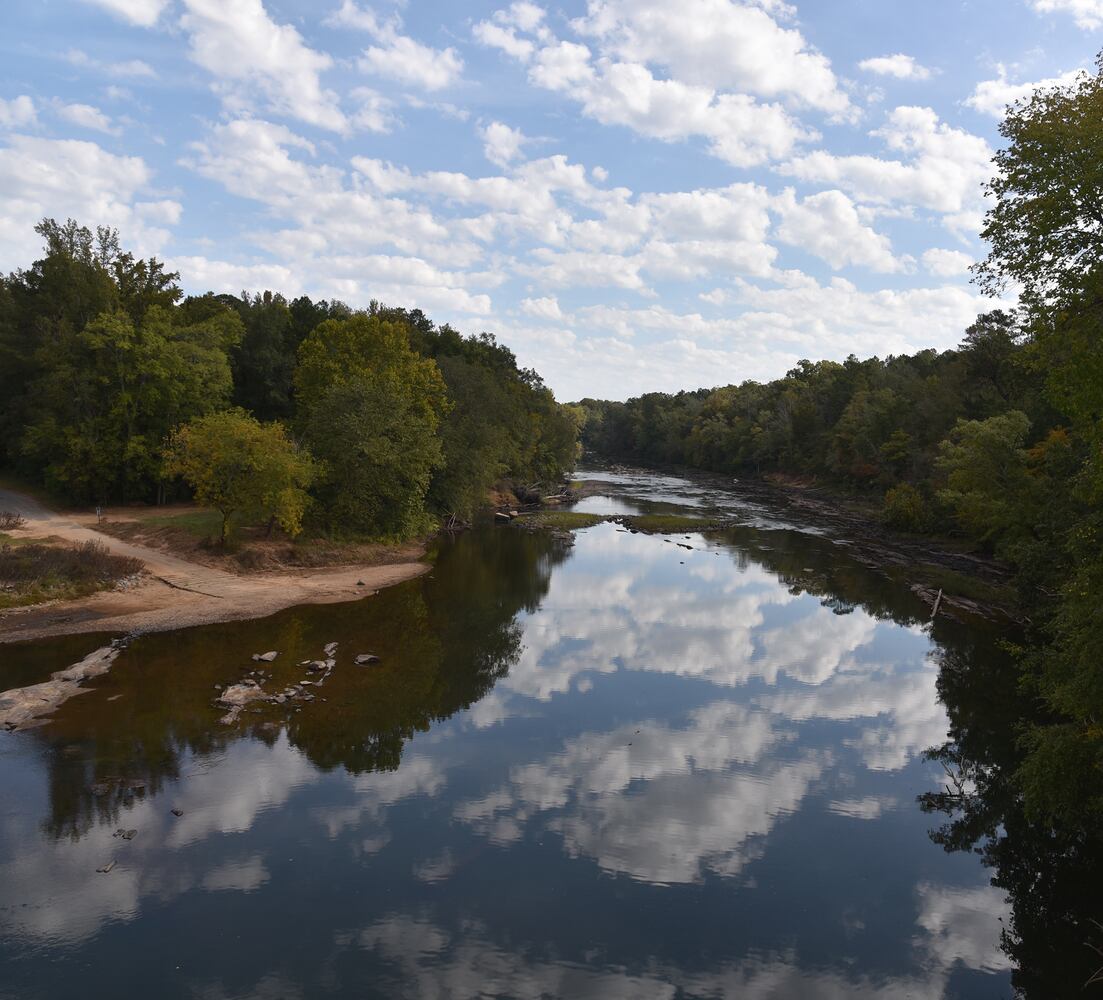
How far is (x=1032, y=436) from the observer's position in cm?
4797

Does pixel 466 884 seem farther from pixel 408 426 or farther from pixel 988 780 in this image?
pixel 408 426

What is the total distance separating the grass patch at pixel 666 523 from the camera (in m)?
60.8

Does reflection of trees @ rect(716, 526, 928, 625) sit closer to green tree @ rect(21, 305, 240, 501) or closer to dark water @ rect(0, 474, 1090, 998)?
dark water @ rect(0, 474, 1090, 998)

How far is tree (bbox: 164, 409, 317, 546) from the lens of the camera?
36.4 metres

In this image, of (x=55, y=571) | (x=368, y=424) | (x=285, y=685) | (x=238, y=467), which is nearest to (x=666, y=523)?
(x=368, y=424)

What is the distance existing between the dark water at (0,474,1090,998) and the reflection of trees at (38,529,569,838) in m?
0.11

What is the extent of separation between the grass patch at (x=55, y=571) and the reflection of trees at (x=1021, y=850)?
3173 cm

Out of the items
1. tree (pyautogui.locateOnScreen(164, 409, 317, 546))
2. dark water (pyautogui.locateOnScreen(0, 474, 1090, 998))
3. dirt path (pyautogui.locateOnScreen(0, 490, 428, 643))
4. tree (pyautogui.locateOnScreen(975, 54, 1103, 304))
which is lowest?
dark water (pyautogui.locateOnScreen(0, 474, 1090, 998))

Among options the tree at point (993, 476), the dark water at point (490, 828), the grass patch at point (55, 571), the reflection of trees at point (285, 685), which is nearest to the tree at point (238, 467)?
the grass patch at point (55, 571)

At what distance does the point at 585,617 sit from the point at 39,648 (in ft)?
70.8

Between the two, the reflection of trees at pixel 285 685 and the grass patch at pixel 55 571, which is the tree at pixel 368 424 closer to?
the reflection of trees at pixel 285 685

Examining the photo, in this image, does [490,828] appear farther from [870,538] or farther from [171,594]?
[870,538]

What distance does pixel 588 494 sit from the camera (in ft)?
299

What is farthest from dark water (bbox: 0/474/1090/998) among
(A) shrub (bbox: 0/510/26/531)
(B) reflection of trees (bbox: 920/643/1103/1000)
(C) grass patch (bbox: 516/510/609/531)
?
(C) grass patch (bbox: 516/510/609/531)
